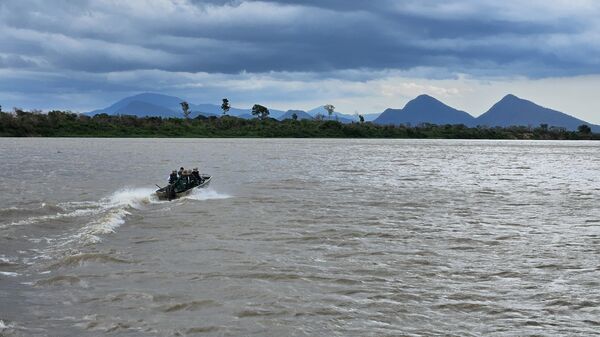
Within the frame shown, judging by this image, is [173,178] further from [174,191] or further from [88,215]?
[88,215]

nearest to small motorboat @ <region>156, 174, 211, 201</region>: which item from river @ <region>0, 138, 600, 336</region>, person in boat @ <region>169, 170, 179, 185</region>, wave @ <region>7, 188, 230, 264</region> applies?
wave @ <region>7, 188, 230, 264</region>

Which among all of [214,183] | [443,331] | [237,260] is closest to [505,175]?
[214,183]

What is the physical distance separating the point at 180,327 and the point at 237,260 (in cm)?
652

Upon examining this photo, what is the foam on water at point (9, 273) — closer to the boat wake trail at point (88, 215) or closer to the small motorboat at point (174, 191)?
the boat wake trail at point (88, 215)

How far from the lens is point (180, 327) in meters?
12.7

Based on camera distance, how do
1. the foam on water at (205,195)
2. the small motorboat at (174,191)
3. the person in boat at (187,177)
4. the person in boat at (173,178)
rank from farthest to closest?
the person in boat at (187,177)
the foam on water at (205,195)
the person in boat at (173,178)
the small motorboat at (174,191)

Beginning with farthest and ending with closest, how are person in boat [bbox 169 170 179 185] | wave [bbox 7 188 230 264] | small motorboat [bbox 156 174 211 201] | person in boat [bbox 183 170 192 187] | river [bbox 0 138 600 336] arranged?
1. person in boat [bbox 183 170 192 187]
2. person in boat [bbox 169 170 179 185]
3. small motorboat [bbox 156 174 211 201]
4. wave [bbox 7 188 230 264]
5. river [bbox 0 138 600 336]

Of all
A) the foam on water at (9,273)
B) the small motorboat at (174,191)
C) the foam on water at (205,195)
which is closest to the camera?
the foam on water at (9,273)

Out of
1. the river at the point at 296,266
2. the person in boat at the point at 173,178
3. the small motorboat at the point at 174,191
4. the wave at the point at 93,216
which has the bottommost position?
the river at the point at 296,266

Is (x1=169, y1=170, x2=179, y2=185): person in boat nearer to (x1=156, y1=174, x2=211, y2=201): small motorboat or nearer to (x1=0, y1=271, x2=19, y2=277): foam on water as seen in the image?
(x1=156, y1=174, x2=211, y2=201): small motorboat

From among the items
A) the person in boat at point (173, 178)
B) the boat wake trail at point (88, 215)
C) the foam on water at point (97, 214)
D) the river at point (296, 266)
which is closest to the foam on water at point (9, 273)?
the river at point (296, 266)

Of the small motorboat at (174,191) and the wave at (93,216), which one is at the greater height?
the small motorboat at (174,191)

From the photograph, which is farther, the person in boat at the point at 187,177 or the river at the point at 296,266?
the person in boat at the point at 187,177

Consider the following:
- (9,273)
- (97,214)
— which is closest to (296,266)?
(9,273)
